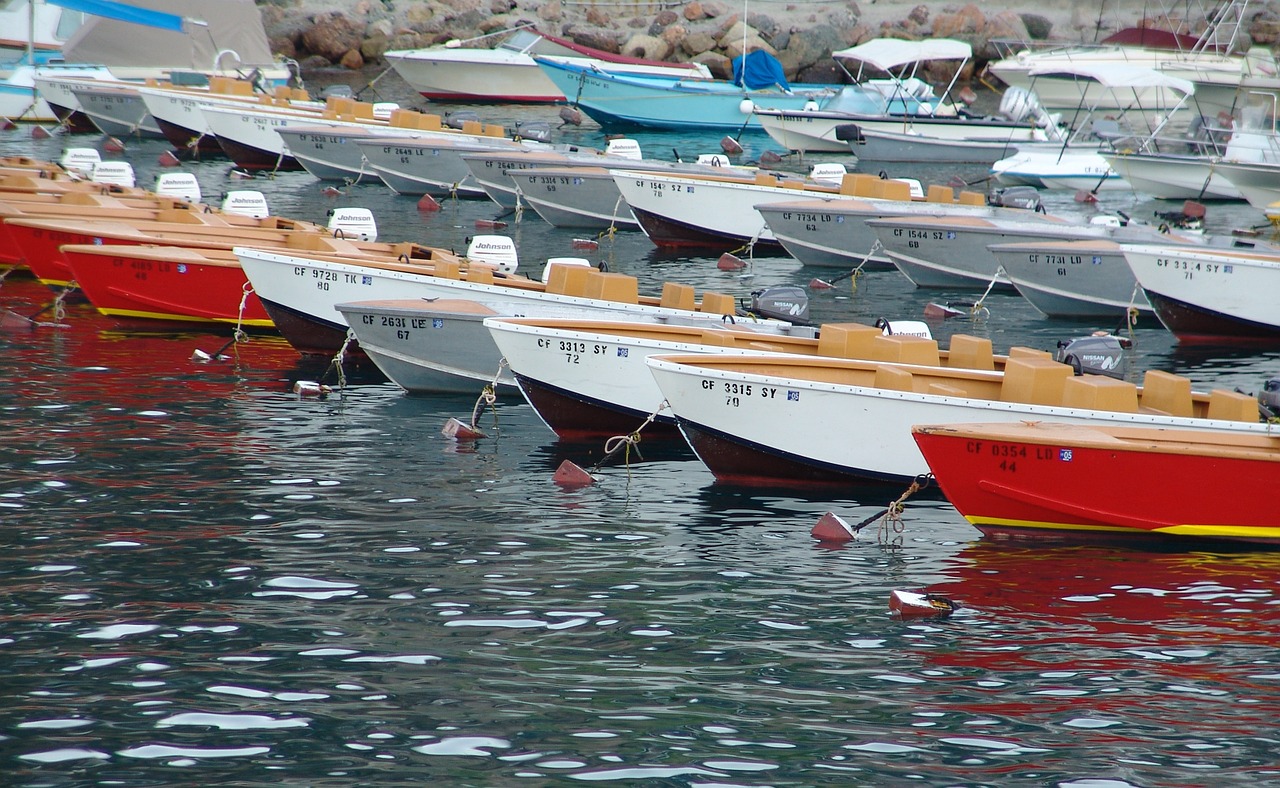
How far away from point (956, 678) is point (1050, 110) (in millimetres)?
46564

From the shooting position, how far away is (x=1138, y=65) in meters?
46.0

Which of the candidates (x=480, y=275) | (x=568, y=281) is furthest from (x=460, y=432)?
(x=480, y=275)

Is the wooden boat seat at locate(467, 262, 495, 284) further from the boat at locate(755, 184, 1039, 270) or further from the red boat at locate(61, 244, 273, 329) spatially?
the boat at locate(755, 184, 1039, 270)

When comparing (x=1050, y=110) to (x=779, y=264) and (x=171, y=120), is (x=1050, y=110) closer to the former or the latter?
(x=779, y=264)

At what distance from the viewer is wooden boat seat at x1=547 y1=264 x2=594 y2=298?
18.4 metres

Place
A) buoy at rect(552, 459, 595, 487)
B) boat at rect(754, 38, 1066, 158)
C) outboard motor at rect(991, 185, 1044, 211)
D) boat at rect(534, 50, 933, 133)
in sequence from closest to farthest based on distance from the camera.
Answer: buoy at rect(552, 459, 595, 487) → outboard motor at rect(991, 185, 1044, 211) → boat at rect(754, 38, 1066, 158) → boat at rect(534, 50, 933, 133)

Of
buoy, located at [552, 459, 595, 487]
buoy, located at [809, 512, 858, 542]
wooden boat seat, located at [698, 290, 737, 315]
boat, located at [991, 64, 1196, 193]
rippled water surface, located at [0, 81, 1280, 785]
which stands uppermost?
boat, located at [991, 64, 1196, 193]

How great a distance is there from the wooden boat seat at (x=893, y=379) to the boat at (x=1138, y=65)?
28.6m

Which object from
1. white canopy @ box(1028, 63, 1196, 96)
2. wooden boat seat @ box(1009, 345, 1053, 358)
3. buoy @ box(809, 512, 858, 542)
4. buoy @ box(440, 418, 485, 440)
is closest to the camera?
buoy @ box(809, 512, 858, 542)

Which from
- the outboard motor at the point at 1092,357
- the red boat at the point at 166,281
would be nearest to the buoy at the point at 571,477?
the outboard motor at the point at 1092,357

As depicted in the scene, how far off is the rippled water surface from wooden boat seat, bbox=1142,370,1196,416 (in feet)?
6.20

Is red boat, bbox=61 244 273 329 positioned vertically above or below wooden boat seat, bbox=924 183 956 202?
below

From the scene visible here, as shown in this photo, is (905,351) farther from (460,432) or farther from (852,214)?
(852,214)

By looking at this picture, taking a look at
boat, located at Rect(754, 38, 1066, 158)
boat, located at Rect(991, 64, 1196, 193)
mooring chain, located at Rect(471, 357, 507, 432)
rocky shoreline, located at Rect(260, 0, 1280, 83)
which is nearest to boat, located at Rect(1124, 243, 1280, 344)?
mooring chain, located at Rect(471, 357, 507, 432)
